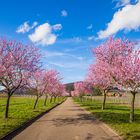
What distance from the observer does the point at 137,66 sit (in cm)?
2225

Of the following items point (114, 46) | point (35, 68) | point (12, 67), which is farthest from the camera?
point (114, 46)

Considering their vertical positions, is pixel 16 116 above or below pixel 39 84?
below

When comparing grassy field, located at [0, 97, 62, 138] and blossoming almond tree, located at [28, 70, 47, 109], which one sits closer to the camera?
grassy field, located at [0, 97, 62, 138]

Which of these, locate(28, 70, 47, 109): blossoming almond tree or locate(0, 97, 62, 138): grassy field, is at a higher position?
locate(28, 70, 47, 109): blossoming almond tree

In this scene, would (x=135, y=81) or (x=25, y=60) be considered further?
(x=25, y=60)

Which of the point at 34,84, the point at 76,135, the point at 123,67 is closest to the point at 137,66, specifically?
the point at 123,67

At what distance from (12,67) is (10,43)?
2423 mm

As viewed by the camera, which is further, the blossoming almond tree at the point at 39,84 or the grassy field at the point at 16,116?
the blossoming almond tree at the point at 39,84

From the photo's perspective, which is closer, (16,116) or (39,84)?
(16,116)

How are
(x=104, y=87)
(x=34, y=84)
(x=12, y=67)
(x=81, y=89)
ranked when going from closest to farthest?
1. (x=12, y=67)
2. (x=104, y=87)
3. (x=34, y=84)
4. (x=81, y=89)

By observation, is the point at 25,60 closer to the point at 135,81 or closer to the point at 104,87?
the point at 135,81

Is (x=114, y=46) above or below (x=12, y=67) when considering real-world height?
above

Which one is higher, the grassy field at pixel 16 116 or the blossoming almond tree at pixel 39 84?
the blossoming almond tree at pixel 39 84

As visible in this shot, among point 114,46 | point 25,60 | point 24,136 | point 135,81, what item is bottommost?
point 24,136
